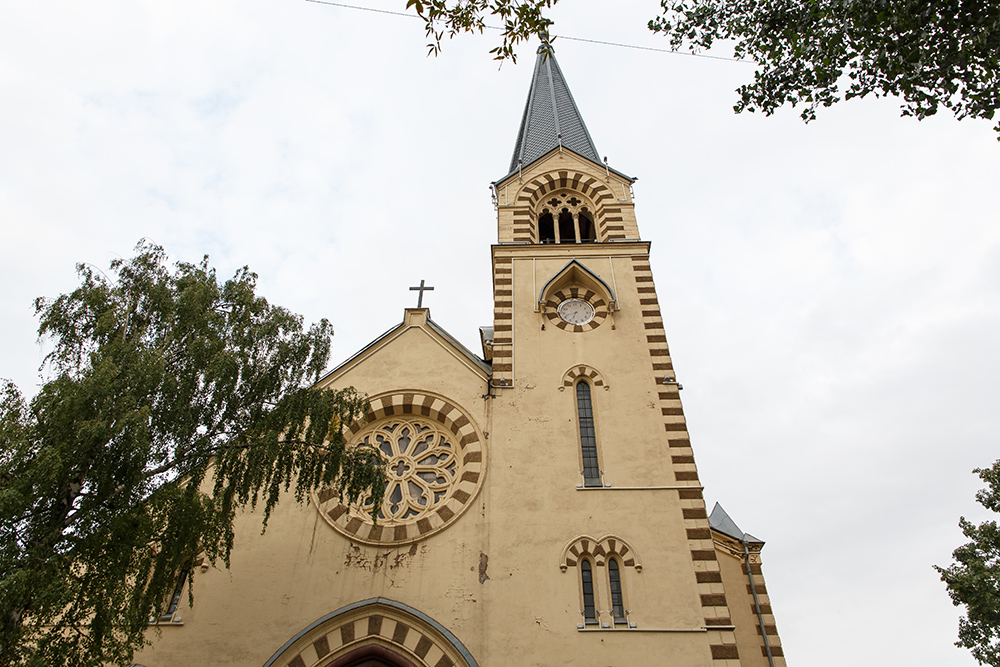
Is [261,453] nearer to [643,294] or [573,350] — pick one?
[573,350]

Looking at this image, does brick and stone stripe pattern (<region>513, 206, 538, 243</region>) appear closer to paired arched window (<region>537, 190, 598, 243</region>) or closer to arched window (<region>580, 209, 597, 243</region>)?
paired arched window (<region>537, 190, 598, 243</region>)

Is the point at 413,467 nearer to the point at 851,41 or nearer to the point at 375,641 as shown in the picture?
the point at 375,641

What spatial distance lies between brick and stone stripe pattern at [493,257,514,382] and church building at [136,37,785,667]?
0.05m

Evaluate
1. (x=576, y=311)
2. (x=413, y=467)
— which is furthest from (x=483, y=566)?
(x=576, y=311)

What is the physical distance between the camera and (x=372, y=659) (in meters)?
12.0

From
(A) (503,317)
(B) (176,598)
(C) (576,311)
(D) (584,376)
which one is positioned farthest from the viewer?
(C) (576,311)

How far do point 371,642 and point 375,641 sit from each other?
0.07m

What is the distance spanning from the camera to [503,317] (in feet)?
57.0

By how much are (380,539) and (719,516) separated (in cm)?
930

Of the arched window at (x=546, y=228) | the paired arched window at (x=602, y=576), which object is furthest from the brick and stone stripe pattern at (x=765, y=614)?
the arched window at (x=546, y=228)

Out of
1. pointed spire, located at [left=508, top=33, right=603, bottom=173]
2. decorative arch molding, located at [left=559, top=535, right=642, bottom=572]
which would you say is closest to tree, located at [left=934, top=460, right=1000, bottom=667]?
decorative arch molding, located at [left=559, top=535, right=642, bottom=572]

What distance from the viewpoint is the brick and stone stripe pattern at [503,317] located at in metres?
16.2

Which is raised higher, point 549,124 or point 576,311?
point 549,124

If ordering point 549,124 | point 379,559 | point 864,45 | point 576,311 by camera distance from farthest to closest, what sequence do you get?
point 549,124, point 576,311, point 379,559, point 864,45
